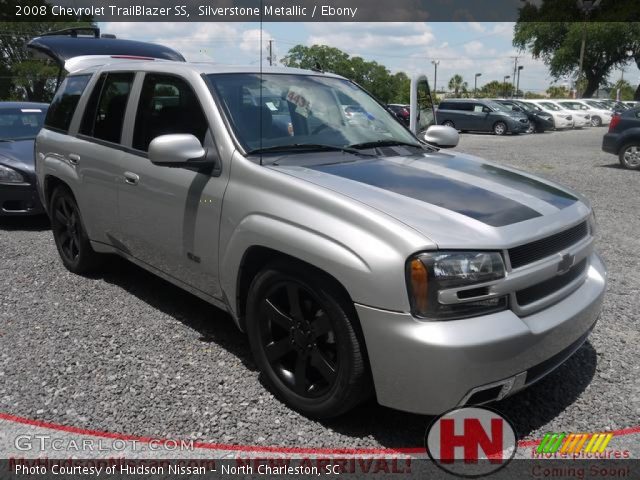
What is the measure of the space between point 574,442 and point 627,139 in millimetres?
12520

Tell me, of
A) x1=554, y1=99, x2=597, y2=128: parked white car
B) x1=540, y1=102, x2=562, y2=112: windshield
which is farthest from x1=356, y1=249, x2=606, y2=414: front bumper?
x1=554, y1=99, x2=597, y2=128: parked white car

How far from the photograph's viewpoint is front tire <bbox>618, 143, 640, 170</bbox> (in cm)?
1339

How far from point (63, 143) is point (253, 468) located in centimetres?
351

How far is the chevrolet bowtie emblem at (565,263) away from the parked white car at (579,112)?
3135 centimetres

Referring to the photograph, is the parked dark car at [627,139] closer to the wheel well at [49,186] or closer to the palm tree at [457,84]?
the wheel well at [49,186]

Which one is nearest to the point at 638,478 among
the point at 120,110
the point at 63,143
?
the point at 120,110

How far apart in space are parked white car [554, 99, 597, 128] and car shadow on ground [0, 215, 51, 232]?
96.6ft

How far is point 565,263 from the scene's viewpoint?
2.88 metres

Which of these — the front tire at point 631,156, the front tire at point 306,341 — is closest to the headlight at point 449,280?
the front tire at point 306,341

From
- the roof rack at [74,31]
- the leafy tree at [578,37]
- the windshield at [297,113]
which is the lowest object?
the windshield at [297,113]

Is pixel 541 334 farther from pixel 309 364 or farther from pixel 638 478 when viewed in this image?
pixel 309 364

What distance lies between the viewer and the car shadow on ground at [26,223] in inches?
290

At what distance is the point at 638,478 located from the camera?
2605 mm

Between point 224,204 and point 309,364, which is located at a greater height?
point 224,204
